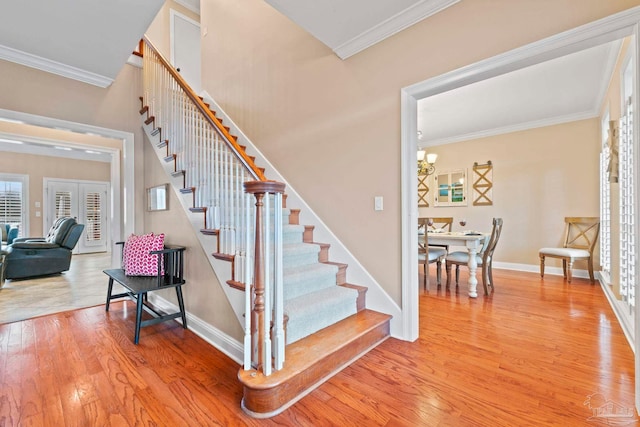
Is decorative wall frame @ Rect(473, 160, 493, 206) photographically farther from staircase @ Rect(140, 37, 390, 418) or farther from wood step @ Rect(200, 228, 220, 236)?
wood step @ Rect(200, 228, 220, 236)

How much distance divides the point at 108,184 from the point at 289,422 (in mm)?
9705

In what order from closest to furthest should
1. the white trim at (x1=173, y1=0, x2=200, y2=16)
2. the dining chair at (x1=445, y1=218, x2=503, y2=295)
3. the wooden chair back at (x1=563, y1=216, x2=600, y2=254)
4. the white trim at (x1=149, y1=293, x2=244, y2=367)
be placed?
the white trim at (x1=149, y1=293, x2=244, y2=367)
the dining chair at (x1=445, y1=218, x2=503, y2=295)
the wooden chair back at (x1=563, y1=216, x2=600, y2=254)
the white trim at (x1=173, y1=0, x2=200, y2=16)

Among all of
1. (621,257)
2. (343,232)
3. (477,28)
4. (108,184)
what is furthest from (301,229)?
(108,184)

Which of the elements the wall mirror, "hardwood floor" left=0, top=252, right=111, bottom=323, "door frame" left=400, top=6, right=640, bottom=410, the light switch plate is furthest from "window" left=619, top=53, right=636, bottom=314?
"hardwood floor" left=0, top=252, right=111, bottom=323

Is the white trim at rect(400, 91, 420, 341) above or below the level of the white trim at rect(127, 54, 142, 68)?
below

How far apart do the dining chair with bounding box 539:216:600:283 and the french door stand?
10823 millimetres

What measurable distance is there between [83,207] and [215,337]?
27.6 ft

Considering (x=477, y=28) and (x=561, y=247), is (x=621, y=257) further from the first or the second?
(x=477, y=28)

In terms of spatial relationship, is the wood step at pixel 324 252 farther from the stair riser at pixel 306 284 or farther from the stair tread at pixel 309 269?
the stair riser at pixel 306 284

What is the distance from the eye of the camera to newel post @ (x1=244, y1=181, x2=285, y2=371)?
1550 mm

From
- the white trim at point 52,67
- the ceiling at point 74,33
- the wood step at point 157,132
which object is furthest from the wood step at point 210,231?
the white trim at point 52,67

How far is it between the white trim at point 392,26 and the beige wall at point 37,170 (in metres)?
8.80

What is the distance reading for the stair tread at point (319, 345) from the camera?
1.51 meters

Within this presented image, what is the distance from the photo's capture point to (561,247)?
463cm
